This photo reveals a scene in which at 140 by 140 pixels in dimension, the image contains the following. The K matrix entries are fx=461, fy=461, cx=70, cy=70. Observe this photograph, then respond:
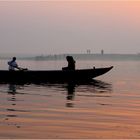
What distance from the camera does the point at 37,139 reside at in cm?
1161

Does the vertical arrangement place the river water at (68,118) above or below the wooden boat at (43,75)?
below

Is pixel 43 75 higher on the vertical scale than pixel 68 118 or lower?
higher

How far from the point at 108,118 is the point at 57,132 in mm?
3137

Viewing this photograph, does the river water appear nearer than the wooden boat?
Yes

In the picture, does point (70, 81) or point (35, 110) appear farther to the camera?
point (70, 81)

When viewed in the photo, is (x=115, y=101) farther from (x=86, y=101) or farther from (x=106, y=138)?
(x=106, y=138)

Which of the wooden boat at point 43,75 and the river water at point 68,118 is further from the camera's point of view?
the wooden boat at point 43,75

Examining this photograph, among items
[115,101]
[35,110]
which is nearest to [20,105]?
[35,110]

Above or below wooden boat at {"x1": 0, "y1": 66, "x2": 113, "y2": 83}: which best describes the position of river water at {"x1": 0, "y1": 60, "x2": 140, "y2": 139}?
below

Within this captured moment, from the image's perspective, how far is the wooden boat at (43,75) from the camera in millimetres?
32406

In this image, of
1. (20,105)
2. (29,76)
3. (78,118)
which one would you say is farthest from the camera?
(29,76)

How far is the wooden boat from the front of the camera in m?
32.4

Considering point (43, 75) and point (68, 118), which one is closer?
point (68, 118)

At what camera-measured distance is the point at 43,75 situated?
33.3 m
